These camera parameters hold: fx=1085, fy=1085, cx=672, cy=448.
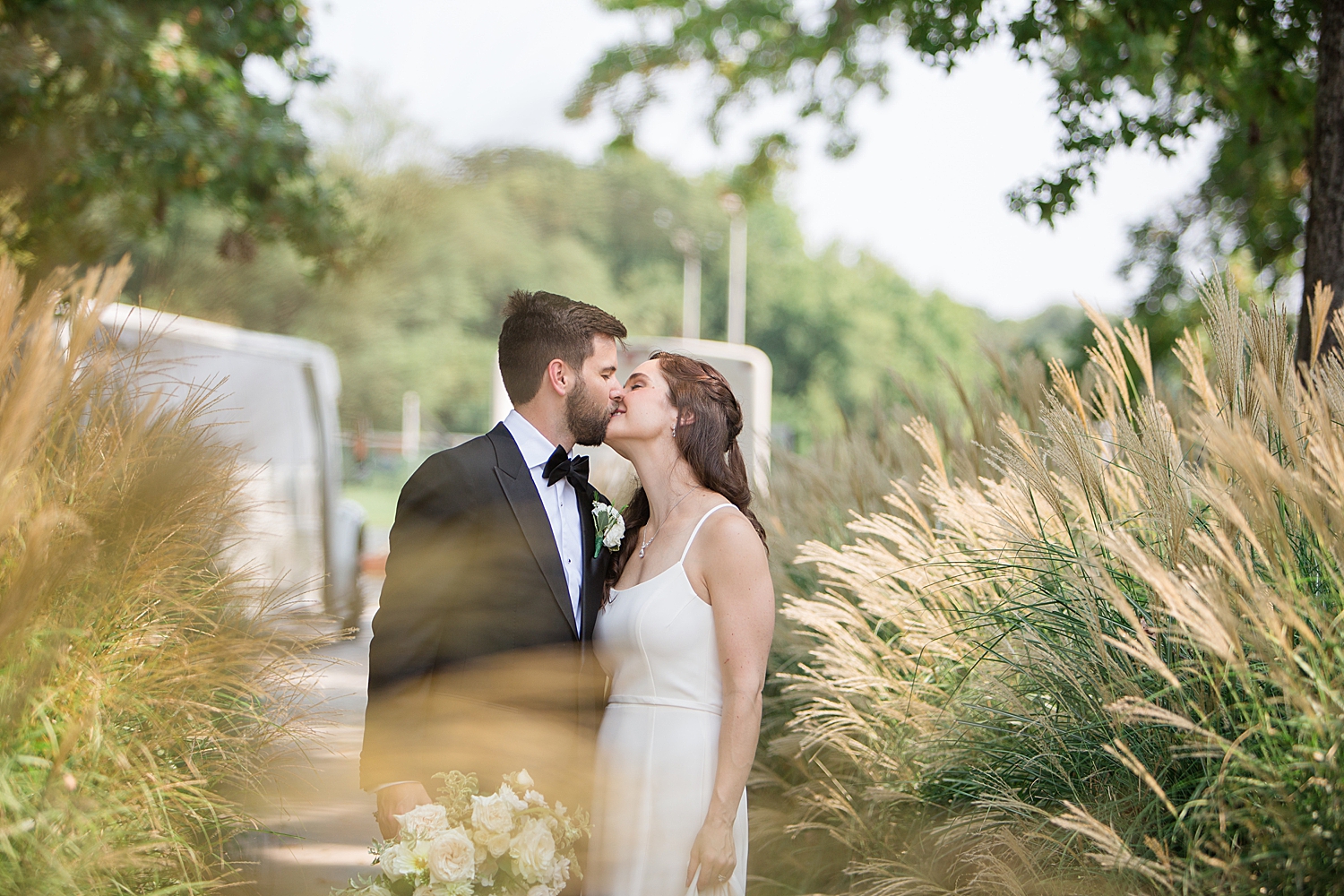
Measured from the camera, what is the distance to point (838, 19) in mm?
8539

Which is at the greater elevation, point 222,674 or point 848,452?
point 848,452

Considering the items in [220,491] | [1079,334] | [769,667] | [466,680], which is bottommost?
[769,667]

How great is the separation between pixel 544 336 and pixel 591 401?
0.68 ft

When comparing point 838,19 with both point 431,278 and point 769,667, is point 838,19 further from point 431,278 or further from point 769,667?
point 431,278

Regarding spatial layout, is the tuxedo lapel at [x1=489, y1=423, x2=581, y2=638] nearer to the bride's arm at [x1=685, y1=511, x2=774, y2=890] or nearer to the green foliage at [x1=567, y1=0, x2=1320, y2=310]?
the bride's arm at [x1=685, y1=511, x2=774, y2=890]

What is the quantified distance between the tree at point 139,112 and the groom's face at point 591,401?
4624 millimetres

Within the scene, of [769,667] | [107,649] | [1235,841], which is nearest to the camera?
[1235,841]

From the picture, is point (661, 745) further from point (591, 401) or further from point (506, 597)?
point (591, 401)

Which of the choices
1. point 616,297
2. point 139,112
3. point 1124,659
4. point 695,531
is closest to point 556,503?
point 695,531

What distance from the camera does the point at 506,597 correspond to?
2578 mm

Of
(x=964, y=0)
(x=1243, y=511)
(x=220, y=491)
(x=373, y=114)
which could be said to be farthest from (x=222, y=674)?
(x=373, y=114)

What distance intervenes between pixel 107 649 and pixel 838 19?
309 inches

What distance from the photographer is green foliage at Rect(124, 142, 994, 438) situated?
42.8 meters

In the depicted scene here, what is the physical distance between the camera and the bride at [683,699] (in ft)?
8.32
